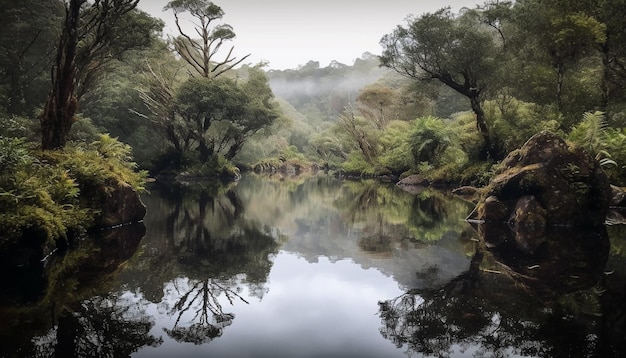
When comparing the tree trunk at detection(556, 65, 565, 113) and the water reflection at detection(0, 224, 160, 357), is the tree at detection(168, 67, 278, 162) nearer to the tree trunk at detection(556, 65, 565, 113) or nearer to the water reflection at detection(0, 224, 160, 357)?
the tree trunk at detection(556, 65, 565, 113)

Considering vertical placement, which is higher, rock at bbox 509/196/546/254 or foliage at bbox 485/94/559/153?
foliage at bbox 485/94/559/153

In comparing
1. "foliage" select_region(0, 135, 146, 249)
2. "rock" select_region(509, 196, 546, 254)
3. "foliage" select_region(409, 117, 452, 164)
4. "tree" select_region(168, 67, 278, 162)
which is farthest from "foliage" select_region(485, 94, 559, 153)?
"tree" select_region(168, 67, 278, 162)

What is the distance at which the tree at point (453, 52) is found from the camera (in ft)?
62.2

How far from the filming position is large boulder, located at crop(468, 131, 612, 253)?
9.16 metres

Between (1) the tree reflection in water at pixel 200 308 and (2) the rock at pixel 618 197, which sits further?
(2) the rock at pixel 618 197

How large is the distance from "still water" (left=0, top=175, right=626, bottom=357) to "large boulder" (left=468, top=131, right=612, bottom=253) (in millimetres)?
830

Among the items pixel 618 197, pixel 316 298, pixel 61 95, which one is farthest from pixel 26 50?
pixel 618 197

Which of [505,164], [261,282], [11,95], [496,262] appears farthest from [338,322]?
[11,95]

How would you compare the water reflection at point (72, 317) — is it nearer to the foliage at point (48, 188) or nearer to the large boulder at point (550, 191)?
the foliage at point (48, 188)

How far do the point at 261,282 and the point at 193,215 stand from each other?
6604 millimetres

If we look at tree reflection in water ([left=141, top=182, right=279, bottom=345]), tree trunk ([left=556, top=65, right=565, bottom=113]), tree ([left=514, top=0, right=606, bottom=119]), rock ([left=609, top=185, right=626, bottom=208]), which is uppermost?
tree ([left=514, top=0, right=606, bottom=119])

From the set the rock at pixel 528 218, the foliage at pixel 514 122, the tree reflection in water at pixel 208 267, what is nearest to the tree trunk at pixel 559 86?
the foliage at pixel 514 122

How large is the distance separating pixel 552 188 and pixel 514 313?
6.32 m

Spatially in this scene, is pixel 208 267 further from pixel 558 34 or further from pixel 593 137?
pixel 558 34
